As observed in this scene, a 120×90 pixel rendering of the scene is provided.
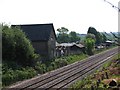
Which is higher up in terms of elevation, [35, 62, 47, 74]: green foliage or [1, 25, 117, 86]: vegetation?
[1, 25, 117, 86]: vegetation

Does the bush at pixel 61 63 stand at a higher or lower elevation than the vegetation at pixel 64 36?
lower

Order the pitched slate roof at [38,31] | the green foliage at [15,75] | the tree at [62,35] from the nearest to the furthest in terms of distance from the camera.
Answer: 1. the green foliage at [15,75]
2. the pitched slate roof at [38,31]
3. the tree at [62,35]

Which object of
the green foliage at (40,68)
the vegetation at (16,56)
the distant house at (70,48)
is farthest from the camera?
the distant house at (70,48)

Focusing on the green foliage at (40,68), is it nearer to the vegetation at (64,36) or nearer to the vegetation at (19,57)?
the vegetation at (19,57)

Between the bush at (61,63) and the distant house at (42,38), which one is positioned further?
the distant house at (42,38)

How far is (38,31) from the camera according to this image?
50281mm

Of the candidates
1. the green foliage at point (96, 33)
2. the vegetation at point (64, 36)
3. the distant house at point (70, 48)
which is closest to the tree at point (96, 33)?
the green foliage at point (96, 33)

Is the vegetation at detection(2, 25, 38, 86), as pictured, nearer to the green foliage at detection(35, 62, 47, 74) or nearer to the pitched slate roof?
the green foliage at detection(35, 62, 47, 74)

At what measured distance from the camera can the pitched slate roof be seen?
162 ft

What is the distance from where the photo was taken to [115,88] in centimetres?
2009

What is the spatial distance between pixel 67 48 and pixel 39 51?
15144mm

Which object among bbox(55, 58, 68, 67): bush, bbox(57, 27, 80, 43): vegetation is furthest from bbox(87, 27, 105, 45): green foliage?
bbox(55, 58, 68, 67): bush

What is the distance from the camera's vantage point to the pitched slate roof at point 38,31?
49375 millimetres

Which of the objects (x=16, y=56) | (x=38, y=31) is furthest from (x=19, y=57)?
(x=38, y=31)
